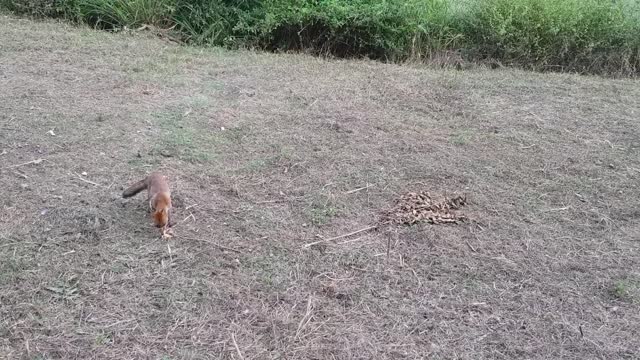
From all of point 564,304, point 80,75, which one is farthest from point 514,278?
point 80,75

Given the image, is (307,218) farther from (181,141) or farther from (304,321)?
(181,141)

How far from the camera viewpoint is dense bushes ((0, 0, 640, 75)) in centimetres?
588

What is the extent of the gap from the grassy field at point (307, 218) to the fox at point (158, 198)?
0.07 meters

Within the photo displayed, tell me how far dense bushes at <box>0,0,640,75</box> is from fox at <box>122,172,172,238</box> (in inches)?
126

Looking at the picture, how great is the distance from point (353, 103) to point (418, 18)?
1.78 meters

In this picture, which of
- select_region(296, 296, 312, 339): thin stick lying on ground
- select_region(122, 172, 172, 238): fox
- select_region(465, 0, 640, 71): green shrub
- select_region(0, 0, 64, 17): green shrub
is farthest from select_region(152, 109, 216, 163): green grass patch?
select_region(465, 0, 640, 71): green shrub

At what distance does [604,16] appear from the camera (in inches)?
234

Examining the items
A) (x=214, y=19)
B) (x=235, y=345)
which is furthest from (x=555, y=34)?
(x=235, y=345)

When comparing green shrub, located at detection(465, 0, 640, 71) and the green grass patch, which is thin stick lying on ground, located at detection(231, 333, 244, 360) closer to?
the green grass patch

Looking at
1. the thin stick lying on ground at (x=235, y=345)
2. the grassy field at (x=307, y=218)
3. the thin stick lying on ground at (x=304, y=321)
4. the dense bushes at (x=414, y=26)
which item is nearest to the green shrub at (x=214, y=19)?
the dense bushes at (x=414, y=26)

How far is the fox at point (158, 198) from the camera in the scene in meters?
2.90

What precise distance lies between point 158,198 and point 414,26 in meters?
3.82

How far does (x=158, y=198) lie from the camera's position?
9.53 feet

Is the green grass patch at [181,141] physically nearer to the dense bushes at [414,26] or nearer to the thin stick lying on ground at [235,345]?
the thin stick lying on ground at [235,345]
